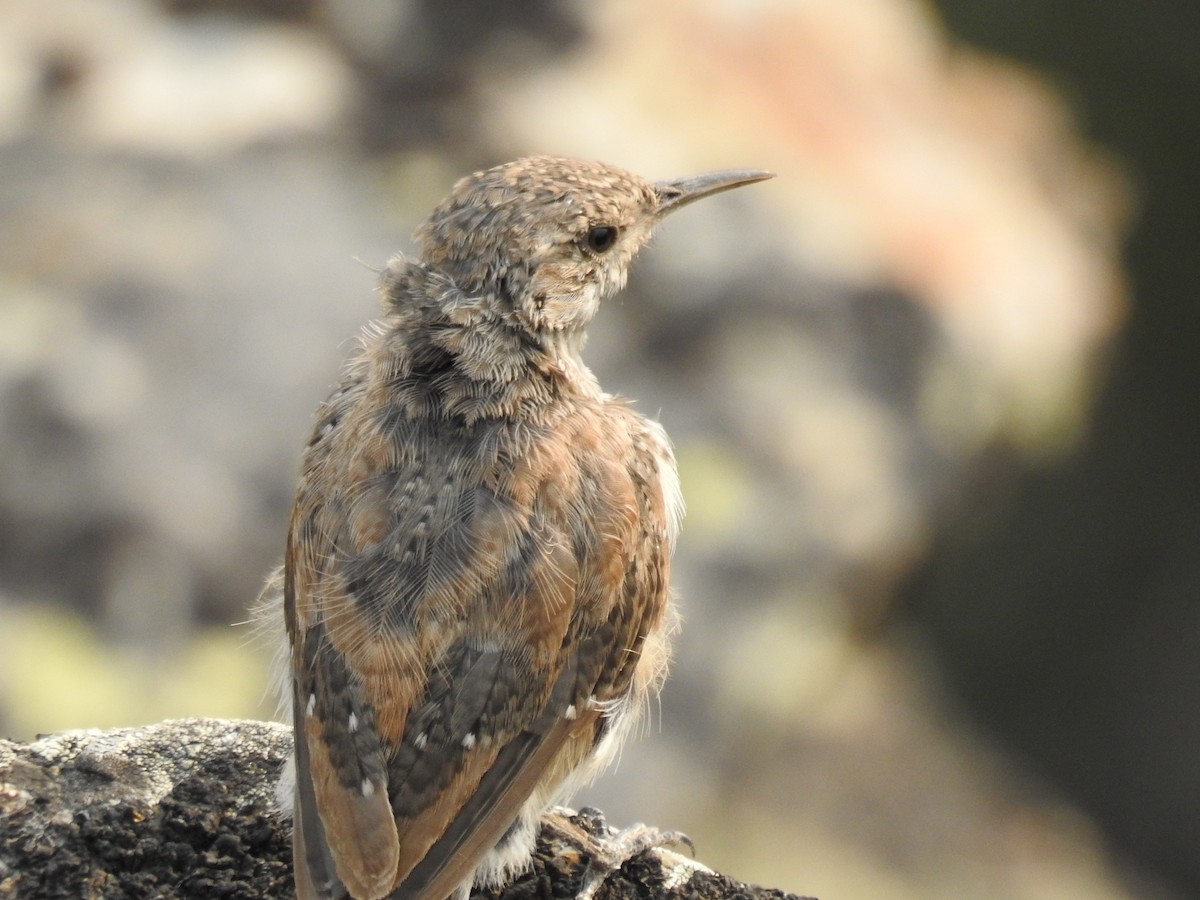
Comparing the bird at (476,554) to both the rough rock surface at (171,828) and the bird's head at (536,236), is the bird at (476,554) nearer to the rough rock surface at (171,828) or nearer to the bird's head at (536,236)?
the bird's head at (536,236)

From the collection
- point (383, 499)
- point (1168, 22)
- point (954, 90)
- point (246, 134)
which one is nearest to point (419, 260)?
point (383, 499)

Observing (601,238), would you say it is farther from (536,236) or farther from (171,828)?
(171,828)

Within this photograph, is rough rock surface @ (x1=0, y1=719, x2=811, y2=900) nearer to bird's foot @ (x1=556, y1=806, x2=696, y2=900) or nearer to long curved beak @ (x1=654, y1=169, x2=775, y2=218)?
bird's foot @ (x1=556, y1=806, x2=696, y2=900)

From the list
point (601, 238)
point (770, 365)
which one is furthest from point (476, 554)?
point (770, 365)

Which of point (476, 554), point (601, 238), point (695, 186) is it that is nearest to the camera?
point (476, 554)

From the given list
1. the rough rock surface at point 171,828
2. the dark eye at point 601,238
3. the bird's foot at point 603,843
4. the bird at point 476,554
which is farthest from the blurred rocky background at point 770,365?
the dark eye at point 601,238

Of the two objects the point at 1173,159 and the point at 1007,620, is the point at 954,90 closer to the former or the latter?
the point at 1173,159
